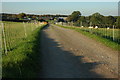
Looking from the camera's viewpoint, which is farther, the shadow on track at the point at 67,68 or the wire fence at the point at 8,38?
the wire fence at the point at 8,38

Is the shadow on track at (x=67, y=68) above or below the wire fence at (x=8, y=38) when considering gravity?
below

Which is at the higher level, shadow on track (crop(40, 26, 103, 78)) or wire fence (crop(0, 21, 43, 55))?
wire fence (crop(0, 21, 43, 55))

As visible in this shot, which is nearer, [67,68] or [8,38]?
[67,68]

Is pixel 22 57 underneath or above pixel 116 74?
above

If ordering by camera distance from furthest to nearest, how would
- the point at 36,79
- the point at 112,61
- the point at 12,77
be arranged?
the point at 112,61 → the point at 36,79 → the point at 12,77

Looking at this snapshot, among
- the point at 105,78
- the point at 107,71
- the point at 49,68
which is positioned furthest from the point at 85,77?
the point at 49,68

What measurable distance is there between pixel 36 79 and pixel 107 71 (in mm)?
2413

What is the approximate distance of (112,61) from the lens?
743 cm

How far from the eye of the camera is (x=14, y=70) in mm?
5180

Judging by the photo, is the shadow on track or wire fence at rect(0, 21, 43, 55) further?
wire fence at rect(0, 21, 43, 55)

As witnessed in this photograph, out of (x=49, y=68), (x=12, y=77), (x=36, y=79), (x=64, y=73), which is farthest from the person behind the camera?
(x=49, y=68)

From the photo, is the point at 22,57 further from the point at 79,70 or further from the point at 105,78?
the point at 105,78

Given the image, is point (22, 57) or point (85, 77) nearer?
point (85, 77)

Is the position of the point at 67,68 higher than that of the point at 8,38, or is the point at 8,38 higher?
the point at 8,38
